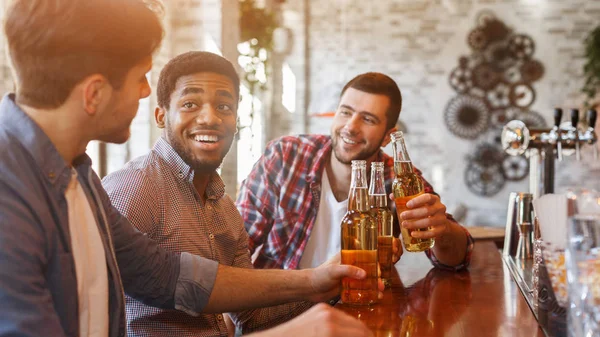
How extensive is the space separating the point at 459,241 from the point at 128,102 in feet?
4.16

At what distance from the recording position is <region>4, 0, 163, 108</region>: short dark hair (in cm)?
99

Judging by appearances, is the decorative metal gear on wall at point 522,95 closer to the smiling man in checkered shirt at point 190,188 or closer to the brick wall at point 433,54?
the brick wall at point 433,54

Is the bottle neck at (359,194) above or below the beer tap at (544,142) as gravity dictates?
below

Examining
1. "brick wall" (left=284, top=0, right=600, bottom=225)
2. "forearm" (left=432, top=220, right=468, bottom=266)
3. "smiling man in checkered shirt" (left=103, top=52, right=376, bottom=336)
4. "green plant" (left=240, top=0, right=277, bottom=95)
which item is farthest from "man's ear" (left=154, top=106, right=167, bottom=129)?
"brick wall" (left=284, top=0, right=600, bottom=225)

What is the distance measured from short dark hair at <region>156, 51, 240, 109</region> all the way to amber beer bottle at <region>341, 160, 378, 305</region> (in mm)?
512

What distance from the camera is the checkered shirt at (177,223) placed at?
1.54 metres

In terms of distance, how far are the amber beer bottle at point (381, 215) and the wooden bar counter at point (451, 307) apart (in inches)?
2.9

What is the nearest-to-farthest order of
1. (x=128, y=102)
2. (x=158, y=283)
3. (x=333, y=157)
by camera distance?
(x=128, y=102) < (x=158, y=283) < (x=333, y=157)

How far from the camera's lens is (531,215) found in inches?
92.3

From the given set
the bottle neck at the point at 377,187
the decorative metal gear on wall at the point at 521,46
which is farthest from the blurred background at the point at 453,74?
the bottle neck at the point at 377,187

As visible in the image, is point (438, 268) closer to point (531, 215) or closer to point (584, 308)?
point (531, 215)

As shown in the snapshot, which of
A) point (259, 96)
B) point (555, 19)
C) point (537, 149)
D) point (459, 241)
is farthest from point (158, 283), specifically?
point (555, 19)

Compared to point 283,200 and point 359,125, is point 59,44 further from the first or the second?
point 359,125

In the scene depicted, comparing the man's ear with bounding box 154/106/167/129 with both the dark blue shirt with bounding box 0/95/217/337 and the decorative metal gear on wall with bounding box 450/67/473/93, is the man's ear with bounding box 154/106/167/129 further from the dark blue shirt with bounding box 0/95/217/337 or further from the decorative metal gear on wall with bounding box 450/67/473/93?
the decorative metal gear on wall with bounding box 450/67/473/93
